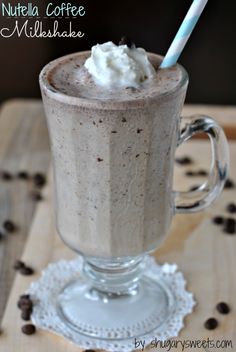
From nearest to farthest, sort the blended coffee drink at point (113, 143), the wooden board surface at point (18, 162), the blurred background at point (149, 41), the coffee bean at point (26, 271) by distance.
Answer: the blended coffee drink at point (113, 143), the coffee bean at point (26, 271), the wooden board surface at point (18, 162), the blurred background at point (149, 41)

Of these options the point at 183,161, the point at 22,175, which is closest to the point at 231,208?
the point at 183,161

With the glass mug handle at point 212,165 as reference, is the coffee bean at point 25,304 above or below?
below

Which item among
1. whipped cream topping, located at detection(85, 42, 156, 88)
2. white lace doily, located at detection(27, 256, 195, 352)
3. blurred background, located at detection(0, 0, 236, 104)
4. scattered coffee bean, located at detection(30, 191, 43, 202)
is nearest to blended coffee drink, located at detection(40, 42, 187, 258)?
whipped cream topping, located at detection(85, 42, 156, 88)

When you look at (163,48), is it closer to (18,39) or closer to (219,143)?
(18,39)

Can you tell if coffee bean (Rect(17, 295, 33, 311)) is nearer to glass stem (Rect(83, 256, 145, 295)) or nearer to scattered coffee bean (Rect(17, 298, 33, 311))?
scattered coffee bean (Rect(17, 298, 33, 311))

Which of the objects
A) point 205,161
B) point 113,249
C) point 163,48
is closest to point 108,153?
point 113,249

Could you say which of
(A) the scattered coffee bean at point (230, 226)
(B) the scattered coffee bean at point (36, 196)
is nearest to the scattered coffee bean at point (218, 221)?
(A) the scattered coffee bean at point (230, 226)

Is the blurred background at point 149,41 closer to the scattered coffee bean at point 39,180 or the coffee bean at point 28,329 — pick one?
the scattered coffee bean at point 39,180
